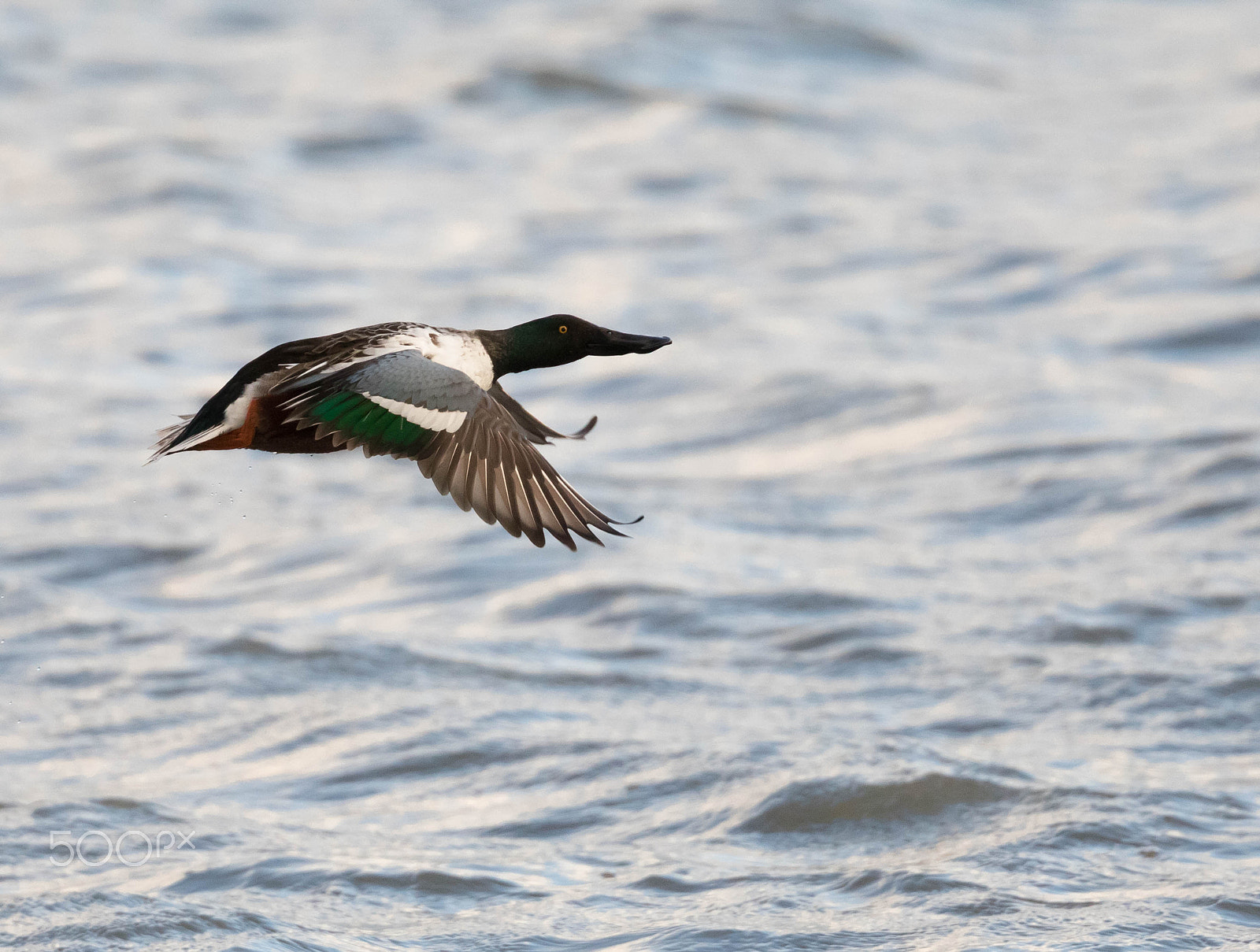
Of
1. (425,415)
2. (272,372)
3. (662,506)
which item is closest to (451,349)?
(425,415)

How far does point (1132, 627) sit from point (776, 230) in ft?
20.5

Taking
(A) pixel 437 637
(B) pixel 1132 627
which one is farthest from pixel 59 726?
(B) pixel 1132 627

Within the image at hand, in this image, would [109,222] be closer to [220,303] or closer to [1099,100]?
[220,303]

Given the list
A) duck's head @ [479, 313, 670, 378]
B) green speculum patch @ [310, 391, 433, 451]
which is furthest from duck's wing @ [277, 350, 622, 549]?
duck's head @ [479, 313, 670, 378]

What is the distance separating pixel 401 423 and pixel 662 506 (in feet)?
17.6

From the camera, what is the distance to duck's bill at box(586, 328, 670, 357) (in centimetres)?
512

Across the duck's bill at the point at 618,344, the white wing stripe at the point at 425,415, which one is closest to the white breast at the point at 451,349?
the white wing stripe at the point at 425,415

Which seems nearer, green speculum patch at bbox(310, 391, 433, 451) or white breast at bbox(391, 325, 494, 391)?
green speculum patch at bbox(310, 391, 433, 451)

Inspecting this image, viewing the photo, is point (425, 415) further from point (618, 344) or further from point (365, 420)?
point (618, 344)

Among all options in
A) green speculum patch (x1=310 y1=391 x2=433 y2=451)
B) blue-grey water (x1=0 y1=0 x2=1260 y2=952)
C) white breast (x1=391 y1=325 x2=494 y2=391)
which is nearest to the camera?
green speculum patch (x1=310 y1=391 x2=433 y2=451)

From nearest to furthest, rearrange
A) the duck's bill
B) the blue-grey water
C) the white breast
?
the white breast
the duck's bill
the blue-grey water

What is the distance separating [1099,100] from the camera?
55.4 feet

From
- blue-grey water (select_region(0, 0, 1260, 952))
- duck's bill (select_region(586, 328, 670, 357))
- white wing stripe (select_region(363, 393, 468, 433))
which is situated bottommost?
blue-grey water (select_region(0, 0, 1260, 952))

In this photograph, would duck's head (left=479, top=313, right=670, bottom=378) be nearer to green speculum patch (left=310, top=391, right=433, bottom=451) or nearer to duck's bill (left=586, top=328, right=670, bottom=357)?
duck's bill (left=586, top=328, right=670, bottom=357)
